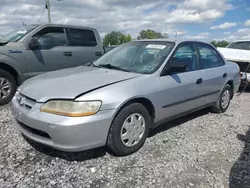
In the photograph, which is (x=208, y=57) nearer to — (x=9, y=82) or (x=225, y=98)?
(x=225, y=98)

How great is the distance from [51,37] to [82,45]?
852mm

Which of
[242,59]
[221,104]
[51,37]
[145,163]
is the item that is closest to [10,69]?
[51,37]

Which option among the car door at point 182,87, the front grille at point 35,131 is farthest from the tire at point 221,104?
the front grille at point 35,131

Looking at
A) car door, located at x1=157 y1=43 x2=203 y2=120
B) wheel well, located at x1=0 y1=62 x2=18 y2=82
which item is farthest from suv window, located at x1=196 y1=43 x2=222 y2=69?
wheel well, located at x1=0 y1=62 x2=18 y2=82

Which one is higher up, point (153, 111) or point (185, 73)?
point (185, 73)

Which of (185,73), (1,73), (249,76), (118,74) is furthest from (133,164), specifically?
(249,76)

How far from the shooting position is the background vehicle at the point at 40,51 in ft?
Answer: 17.0

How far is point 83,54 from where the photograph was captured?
6309mm

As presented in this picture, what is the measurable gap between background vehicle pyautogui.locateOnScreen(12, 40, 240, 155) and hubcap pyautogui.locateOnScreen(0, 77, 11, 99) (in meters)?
1.91

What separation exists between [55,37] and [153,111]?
3526 mm

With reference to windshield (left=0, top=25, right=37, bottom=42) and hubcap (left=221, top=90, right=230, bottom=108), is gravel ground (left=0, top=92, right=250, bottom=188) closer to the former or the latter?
hubcap (left=221, top=90, right=230, bottom=108)

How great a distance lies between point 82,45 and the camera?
21.0ft

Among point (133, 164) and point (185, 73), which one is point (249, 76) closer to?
point (185, 73)

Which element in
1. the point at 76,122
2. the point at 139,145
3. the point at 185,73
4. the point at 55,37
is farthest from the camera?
the point at 55,37
